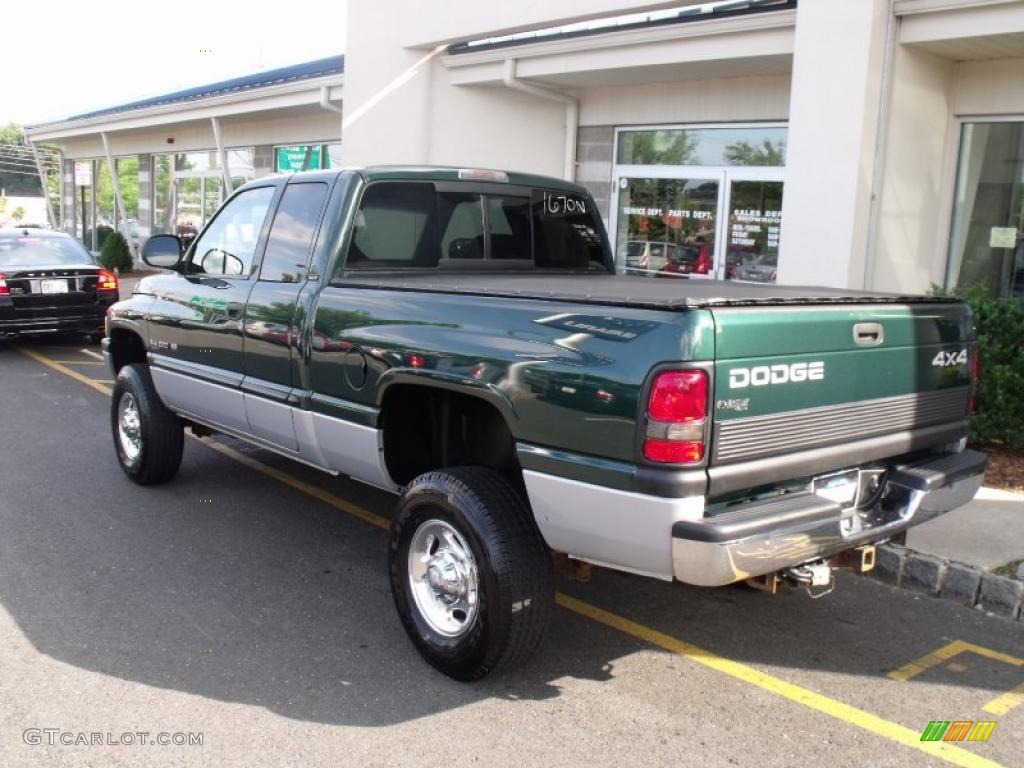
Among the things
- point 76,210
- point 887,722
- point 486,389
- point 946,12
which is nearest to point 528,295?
point 486,389

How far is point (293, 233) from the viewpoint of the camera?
5.04m

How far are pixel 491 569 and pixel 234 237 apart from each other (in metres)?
3.02

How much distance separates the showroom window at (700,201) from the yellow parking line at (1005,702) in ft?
24.4

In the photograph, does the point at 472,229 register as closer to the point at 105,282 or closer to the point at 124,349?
the point at 124,349

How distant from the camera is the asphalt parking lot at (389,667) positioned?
342 centimetres

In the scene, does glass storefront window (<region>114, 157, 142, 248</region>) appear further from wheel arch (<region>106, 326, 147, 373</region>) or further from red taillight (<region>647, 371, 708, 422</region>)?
red taillight (<region>647, 371, 708, 422</region>)

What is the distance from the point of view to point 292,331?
474 centimetres

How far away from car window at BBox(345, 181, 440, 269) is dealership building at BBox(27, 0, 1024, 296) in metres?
4.45

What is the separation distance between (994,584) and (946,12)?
5107 mm

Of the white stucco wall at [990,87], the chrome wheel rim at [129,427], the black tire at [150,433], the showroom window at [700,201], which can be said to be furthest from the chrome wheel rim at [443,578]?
the showroom window at [700,201]

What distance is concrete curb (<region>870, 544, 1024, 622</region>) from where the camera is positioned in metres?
4.72

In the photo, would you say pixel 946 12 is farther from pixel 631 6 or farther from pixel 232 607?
pixel 232 607

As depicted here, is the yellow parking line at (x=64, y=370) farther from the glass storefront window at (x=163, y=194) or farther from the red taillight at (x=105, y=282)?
the glass storefront window at (x=163, y=194)

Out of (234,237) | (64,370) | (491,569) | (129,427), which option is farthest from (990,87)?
(64,370)
